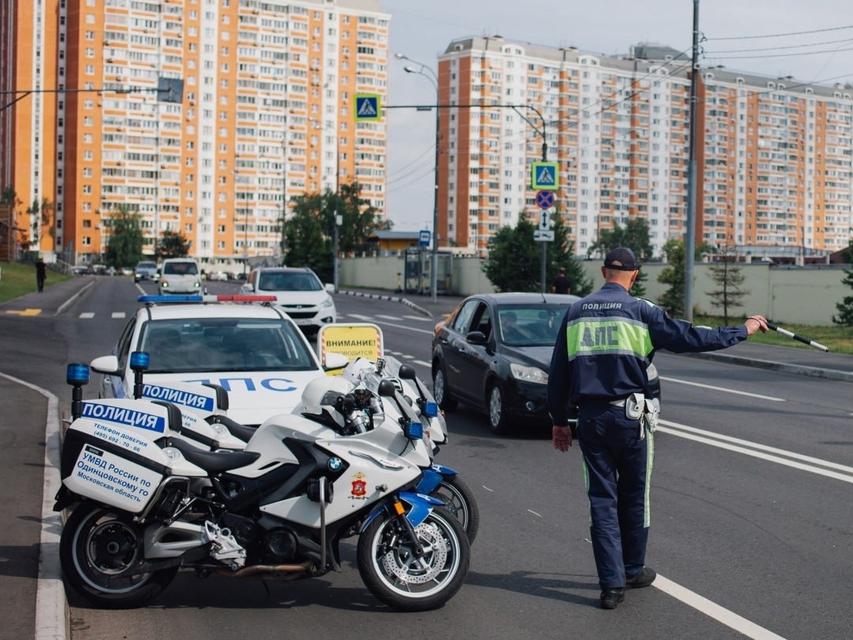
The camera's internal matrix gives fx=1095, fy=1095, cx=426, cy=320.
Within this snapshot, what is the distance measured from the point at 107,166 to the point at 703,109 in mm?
77911

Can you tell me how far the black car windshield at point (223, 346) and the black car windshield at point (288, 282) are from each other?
1719 centimetres

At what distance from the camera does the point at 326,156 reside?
14488 cm

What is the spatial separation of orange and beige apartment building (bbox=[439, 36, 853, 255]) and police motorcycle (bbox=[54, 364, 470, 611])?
5103 inches

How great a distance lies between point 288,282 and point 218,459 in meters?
21.8

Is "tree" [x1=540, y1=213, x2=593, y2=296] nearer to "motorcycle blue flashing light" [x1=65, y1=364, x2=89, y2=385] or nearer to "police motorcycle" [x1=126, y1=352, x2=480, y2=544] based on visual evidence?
"police motorcycle" [x1=126, y1=352, x2=480, y2=544]

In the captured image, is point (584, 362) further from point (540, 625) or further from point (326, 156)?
point (326, 156)

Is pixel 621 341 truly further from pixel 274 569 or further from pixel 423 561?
pixel 274 569

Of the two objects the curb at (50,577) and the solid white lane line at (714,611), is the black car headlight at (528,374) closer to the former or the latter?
the curb at (50,577)

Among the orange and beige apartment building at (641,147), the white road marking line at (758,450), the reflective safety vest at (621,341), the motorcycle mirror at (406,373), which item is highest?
the orange and beige apartment building at (641,147)

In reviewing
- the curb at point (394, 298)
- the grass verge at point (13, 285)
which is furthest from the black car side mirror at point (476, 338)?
the grass verge at point (13, 285)

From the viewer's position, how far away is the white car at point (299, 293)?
26.1 meters

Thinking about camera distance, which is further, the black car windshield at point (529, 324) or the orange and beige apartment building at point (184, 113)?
the orange and beige apartment building at point (184, 113)

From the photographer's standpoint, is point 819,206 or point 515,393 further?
point 819,206

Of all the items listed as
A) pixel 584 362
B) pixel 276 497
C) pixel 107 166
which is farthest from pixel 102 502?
pixel 107 166
